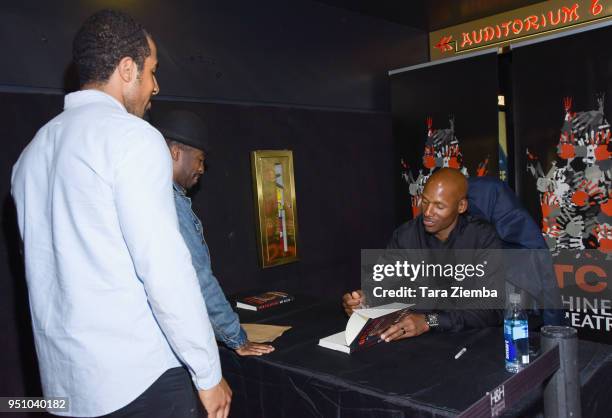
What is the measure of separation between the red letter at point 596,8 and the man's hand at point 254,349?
3.78m

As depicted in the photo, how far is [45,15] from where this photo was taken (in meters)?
2.51

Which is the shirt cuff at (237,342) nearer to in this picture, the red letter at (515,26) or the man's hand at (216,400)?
the man's hand at (216,400)

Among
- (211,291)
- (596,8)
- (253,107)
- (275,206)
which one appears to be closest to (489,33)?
(596,8)

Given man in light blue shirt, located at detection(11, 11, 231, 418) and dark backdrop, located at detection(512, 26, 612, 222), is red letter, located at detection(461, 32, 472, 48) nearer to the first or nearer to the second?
dark backdrop, located at detection(512, 26, 612, 222)

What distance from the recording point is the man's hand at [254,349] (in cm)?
191

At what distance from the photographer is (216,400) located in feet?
4.32

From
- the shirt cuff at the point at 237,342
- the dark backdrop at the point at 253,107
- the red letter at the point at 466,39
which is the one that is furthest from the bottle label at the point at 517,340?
the red letter at the point at 466,39

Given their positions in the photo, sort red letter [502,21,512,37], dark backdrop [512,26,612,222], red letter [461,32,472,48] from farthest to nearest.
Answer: red letter [461,32,472,48], red letter [502,21,512,37], dark backdrop [512,26,612,222]

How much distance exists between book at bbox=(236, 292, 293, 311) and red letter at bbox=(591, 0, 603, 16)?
3353 millimetres

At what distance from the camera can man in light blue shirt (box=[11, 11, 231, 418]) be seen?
1189mm

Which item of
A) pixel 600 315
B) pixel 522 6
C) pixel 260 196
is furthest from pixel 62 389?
pixel 522 6

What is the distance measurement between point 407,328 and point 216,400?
2.92 feet

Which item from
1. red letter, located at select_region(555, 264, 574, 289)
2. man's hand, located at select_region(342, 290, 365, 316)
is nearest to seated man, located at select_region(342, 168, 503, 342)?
man's hand, located at select_region(342, 290, 365, 316)

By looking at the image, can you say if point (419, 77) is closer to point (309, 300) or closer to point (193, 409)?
point (309, 300)
